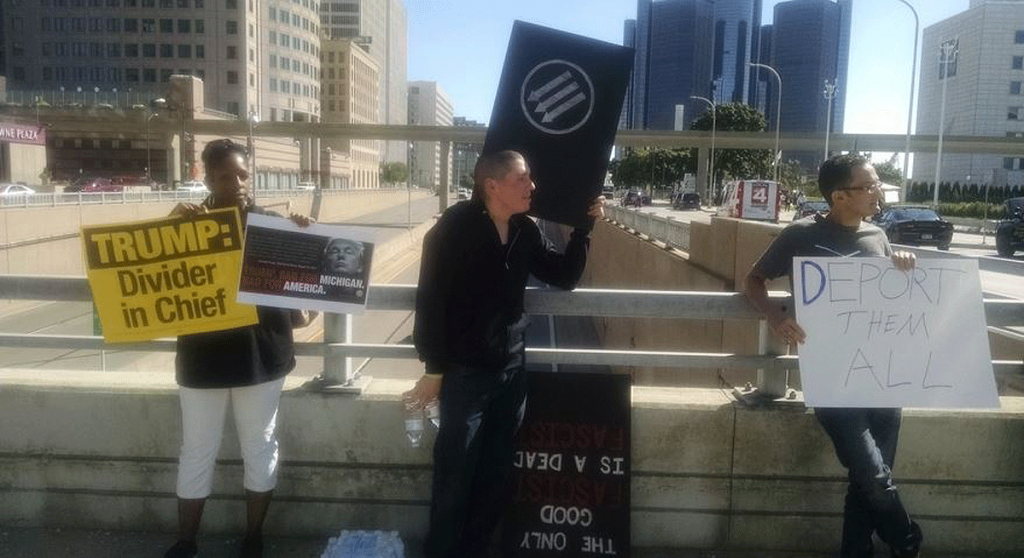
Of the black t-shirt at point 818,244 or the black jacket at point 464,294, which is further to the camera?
the black t-shirt at point 818,244

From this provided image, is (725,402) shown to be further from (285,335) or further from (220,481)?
(220,481)

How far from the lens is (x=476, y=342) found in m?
3.18

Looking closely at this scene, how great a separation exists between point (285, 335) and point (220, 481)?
2.93 ft

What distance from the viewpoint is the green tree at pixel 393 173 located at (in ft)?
624

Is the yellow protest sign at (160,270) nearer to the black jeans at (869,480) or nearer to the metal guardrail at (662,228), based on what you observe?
the black jeans at (869,480)

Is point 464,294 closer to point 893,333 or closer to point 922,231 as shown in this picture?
point 893,333

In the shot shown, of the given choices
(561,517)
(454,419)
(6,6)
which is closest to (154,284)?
(454,419)

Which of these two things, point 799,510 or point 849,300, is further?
point 799,510

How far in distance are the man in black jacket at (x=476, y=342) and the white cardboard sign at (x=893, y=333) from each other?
1.23 meters

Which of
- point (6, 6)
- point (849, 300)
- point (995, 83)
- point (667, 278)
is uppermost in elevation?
point (6, 6)

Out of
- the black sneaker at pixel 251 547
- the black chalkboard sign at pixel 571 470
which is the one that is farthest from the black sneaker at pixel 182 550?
the black chalkboard sign at pixel 571 470

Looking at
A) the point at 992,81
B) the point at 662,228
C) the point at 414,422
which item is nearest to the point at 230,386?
the point at 414,422

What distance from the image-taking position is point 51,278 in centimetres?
393

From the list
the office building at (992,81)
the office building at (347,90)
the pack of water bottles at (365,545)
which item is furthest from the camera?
the office building at (347,90)
